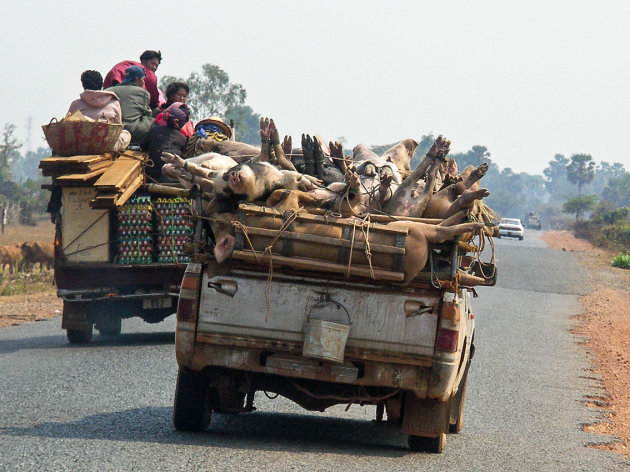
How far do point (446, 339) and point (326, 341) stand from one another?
0.82 meters

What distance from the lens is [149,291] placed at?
1294 centimetres

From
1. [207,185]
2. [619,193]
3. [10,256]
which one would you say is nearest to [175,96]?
[207,185]

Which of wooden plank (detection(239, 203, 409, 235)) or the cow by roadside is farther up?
wooden plank (detection(239, 203, 409, 235))

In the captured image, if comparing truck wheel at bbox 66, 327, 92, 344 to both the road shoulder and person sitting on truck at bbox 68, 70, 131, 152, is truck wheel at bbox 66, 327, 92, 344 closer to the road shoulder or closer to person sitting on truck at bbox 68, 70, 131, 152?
person sitting on truck at bbox 68, 70, 131, 152

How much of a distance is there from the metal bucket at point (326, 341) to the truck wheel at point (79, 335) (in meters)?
7.20

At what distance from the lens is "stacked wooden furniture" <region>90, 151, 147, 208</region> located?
12.2 m

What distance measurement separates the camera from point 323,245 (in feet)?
22.1

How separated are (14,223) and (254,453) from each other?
49947mm

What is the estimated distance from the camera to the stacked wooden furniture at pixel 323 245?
6.72 m

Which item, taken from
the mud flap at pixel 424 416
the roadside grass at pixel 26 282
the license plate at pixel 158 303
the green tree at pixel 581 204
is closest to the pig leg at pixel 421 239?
the mud flap at pixel 424 416

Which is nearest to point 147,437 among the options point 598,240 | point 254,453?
point 254,453

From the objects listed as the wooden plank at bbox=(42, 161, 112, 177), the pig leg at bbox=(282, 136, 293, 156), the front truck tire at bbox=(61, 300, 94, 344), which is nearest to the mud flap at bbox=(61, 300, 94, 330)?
the front truck tire at bbox=(61, 300, 94, 344)

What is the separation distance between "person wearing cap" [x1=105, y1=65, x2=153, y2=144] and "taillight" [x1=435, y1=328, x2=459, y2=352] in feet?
24.4

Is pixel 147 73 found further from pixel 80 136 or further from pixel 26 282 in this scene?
pixel 26 282
